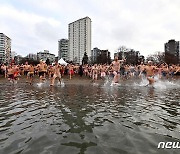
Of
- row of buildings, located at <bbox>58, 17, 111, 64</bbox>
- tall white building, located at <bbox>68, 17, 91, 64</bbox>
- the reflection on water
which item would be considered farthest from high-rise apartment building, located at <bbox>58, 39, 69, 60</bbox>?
the reflection on water

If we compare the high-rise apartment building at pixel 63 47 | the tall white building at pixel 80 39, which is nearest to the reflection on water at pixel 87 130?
the tall white building at pixel 80 39

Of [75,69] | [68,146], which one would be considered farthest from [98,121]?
[75,69]

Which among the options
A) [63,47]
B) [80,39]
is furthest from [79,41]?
[63,47]

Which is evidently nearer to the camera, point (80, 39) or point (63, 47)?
point (80, 39)

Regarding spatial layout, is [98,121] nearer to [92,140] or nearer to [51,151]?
[92,140]

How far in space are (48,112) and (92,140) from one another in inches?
124

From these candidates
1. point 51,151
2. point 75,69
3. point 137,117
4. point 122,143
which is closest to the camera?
point 51,151

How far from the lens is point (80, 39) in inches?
6550

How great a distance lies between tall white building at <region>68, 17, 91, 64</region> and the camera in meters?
165

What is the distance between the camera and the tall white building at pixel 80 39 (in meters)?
165

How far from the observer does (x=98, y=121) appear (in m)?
6.55

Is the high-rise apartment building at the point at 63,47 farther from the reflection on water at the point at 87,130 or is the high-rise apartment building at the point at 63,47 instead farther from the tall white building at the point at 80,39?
the reflection on water at the point at 87,130

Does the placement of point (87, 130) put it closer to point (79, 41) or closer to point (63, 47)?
point (79, 41)

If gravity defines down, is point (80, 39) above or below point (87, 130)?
above
